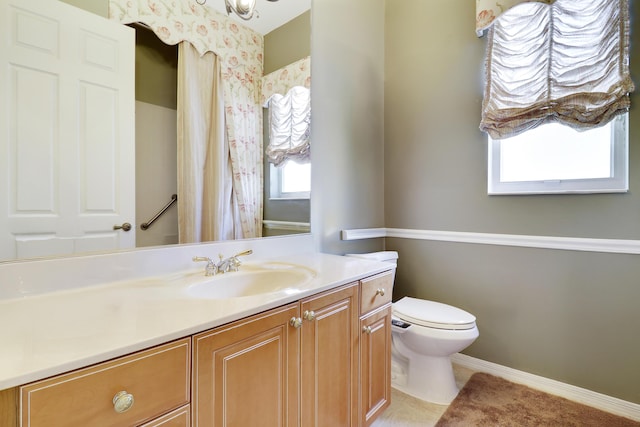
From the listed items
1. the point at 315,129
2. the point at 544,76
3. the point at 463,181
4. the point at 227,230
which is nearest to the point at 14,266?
the point at 227,230

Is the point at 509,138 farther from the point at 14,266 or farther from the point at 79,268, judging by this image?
the point at 14,266

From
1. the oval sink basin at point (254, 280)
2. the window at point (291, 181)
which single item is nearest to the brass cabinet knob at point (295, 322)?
the oval sink basin at point (254, 280)

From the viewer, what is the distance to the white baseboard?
5.20ft

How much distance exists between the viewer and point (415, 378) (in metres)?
1.81

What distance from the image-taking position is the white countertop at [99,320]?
1.88 ft

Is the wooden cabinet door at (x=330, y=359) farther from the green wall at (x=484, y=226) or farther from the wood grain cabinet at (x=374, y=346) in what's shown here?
the green wall at (x=484, y=226)

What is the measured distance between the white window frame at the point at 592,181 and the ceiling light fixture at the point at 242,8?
157cm

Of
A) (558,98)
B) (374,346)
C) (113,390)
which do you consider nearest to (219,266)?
(113,390)

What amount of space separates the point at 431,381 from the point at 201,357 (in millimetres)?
1496

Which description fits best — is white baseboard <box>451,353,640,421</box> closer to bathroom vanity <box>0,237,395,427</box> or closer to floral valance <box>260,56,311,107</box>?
bathroom vanity <box>0,237,395,427</box>

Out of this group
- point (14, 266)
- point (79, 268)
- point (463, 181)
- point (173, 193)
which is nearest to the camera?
point (14, 266)

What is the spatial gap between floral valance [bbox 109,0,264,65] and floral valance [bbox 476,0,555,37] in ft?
4.43

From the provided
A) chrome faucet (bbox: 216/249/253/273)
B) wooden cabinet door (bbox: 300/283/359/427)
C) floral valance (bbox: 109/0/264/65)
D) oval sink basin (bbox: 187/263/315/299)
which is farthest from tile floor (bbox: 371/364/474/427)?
floral valance (bbox: 109/0/264/65)

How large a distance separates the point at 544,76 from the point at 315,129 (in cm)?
132
